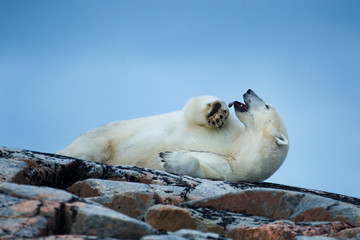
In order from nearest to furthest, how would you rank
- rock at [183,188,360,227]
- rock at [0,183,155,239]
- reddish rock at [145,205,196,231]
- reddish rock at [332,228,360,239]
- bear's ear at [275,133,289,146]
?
1. rock at [0,183,155,239]
2. reddish rock at [145,205,196,231]
3. reddish rock at [332,228,360,239]
4. rock at [183,188,360,227]
5. bear's ear at [275,133,289,146]

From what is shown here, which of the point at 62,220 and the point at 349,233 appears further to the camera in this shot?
the point at 349,233

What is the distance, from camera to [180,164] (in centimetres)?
761

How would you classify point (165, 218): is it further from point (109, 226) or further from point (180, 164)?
point (180, 164)

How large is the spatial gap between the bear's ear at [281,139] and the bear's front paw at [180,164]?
134cm

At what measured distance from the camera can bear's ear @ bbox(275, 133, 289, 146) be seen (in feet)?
27.3

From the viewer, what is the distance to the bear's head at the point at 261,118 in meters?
8.50

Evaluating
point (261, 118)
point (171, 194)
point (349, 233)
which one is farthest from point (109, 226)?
point (261, 118)

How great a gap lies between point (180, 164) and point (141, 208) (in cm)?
316

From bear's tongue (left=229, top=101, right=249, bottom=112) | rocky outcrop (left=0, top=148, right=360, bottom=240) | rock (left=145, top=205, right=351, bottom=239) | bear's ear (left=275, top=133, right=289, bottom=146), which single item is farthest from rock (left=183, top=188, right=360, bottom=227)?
bear's tongue (left=229, top=101, right=249, bottom=112)

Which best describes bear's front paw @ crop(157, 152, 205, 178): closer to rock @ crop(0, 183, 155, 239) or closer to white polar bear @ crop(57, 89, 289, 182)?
white polar bear @ crop(57, 89, 289, 182)

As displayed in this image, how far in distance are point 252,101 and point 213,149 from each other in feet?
3.35

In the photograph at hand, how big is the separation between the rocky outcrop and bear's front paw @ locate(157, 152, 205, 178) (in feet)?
2.09

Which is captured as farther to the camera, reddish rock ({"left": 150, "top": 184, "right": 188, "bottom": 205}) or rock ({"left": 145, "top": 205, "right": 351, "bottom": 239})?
reddish rock ({"left": 150, "top": 184, "right": 188, "bottom": 205})

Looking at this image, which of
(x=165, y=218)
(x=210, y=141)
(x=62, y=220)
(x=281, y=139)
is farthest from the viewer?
(x=210, y=141)
